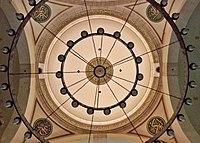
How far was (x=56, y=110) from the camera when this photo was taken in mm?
9062

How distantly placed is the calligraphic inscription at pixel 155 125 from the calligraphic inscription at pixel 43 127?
86.9 inches

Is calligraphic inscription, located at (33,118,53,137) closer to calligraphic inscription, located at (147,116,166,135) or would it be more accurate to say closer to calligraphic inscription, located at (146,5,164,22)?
calligraphic inscription, located at (147,116,166,135)

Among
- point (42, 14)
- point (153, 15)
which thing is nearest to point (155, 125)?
point (153, 15)

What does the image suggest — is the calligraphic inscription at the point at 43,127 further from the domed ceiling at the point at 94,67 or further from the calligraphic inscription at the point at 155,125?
the calligraphic inscription at the point at 155,125

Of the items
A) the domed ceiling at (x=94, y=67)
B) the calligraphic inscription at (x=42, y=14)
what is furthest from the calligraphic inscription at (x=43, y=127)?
the calligraphic inscription at (x=42, y=14)

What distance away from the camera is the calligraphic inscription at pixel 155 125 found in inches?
345

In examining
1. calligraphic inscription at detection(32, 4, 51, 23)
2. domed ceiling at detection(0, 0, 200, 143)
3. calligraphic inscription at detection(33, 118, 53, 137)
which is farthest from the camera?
calligraphic inscription at detection(33, 118, 53, 137)

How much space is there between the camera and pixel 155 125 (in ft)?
28.8

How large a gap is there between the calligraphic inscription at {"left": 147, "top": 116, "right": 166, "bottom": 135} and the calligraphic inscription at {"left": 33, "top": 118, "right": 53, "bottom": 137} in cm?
221

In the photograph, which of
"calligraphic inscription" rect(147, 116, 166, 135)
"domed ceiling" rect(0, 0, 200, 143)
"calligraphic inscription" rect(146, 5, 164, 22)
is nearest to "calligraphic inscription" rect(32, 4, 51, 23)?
"domed ceiling" rect(0, 0, 200, 143)

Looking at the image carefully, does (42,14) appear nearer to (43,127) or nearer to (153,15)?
(153,15)

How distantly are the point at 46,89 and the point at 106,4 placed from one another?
236 cm

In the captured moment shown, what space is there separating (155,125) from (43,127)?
98.1 inches

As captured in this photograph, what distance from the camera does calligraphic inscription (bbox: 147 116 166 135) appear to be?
28.7 ft
